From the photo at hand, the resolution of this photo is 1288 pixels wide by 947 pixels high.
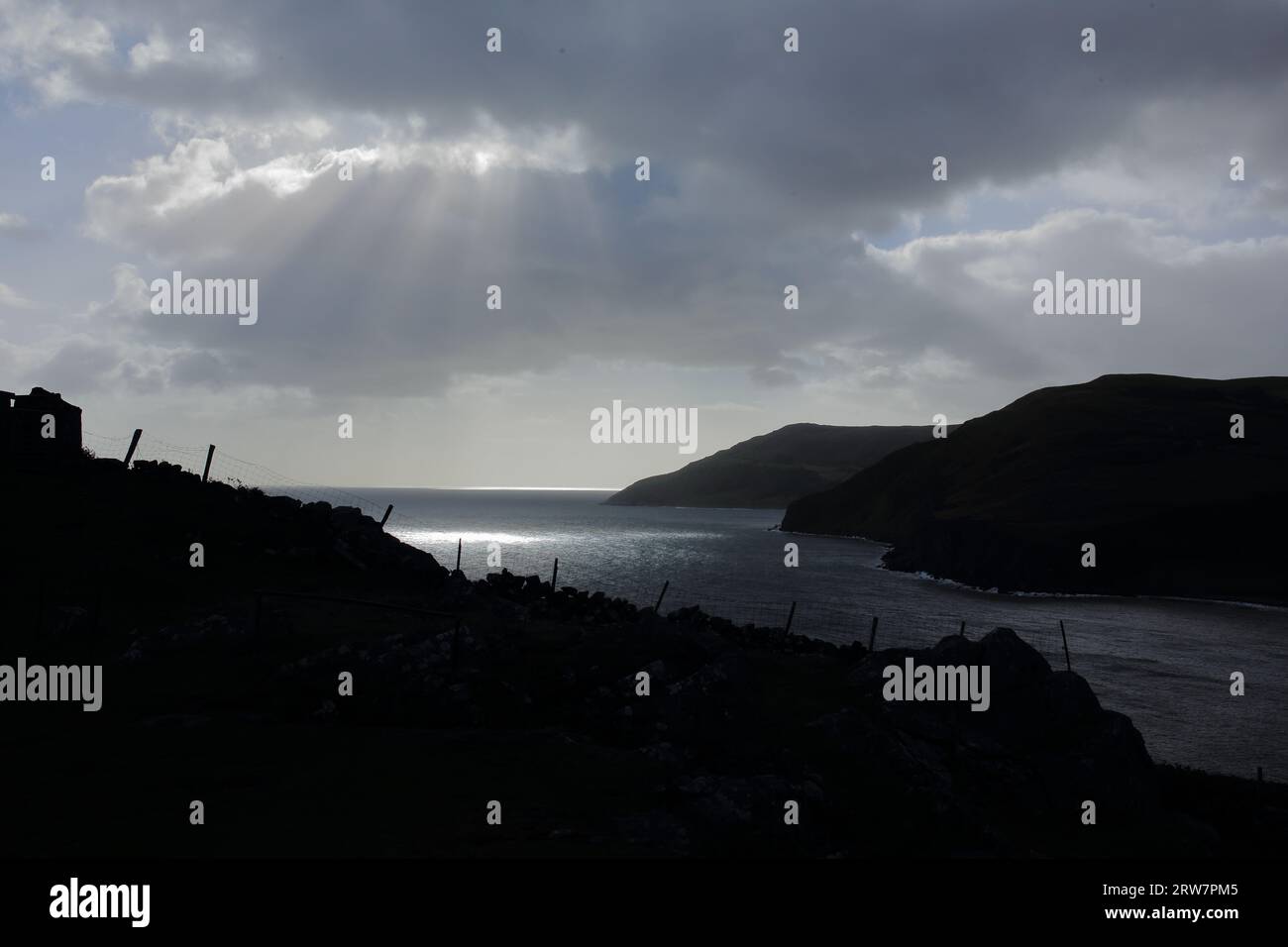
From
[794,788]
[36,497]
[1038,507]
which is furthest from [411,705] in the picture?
[1038,507]

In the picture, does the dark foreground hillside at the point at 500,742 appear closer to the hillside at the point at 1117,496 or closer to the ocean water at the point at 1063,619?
the ocean water at the point at 1063,619

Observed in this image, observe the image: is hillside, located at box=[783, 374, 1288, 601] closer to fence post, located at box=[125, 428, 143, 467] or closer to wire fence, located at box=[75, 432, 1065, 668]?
wire fence, located at box=[75, 432, 1065, 668]

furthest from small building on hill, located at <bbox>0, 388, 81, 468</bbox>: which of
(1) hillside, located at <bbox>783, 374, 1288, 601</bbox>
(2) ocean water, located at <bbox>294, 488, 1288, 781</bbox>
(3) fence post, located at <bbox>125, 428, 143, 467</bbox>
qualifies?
(1) hillside, located at <bbox>783, 374, 1288, 601</bbox>

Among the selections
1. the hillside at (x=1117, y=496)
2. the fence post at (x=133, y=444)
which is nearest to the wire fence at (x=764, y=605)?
the fence post at (x=133, y=444)

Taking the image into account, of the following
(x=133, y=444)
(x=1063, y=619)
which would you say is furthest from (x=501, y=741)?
(x=1063, y=619)
